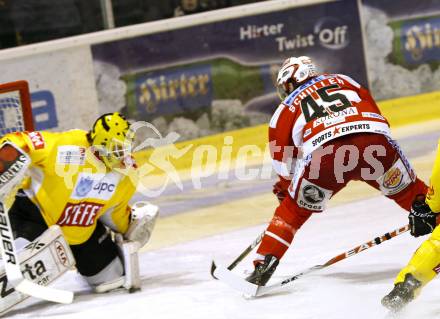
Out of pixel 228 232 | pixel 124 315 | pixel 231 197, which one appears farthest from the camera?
pixel 231 197

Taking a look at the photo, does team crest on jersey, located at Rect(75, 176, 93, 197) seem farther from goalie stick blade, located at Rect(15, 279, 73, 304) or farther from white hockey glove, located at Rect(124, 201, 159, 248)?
goalie stick blade, located at Rect(15, 279, 73, 304)

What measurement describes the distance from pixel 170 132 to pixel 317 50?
1528 millimetres

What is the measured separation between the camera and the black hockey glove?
391 centimetres

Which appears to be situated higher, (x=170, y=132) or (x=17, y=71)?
(x=17, y=71)

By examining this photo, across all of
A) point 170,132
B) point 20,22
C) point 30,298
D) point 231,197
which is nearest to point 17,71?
point 20,22

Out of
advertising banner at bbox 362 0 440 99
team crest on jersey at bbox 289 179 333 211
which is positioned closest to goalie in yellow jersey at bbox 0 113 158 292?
team crest on jersey at bbox 289 179 333 211

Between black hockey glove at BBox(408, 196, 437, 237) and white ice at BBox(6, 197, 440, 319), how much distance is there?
296 millimetres

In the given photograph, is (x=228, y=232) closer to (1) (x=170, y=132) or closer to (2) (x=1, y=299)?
(2) (x=1, y=299)

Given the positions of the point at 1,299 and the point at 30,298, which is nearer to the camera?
the point at 1,299

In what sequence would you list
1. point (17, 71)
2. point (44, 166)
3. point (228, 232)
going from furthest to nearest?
point (17, 71), point (228, 232), point (44, 166)

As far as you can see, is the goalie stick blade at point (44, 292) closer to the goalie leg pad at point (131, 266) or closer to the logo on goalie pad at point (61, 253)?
the logo on goalie pad at point (61, 253)

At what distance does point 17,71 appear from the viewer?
7.54 meters

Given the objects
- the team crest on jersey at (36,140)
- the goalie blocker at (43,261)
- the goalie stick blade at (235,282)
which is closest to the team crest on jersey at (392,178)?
the goalie stick blade at (235,282)

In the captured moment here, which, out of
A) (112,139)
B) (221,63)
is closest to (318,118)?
(112,139)
